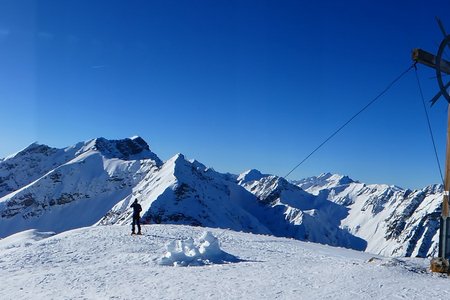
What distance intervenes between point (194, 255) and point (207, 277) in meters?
3.65

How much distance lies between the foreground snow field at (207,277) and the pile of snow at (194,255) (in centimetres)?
57

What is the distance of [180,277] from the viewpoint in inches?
602

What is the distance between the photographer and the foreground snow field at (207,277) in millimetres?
12922

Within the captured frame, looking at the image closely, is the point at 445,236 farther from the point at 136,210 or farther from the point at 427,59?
the point at 136,210

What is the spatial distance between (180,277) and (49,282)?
4720 millimetres

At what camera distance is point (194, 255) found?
61.6 ft

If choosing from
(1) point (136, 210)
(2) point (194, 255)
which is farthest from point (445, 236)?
(1) point (136, 210)

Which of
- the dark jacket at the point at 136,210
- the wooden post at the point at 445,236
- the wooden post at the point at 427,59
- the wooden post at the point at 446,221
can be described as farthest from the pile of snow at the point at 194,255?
the wooden post at the point at 427,59

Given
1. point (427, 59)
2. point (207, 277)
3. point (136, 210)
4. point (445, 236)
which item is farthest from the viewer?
point (136, 210)

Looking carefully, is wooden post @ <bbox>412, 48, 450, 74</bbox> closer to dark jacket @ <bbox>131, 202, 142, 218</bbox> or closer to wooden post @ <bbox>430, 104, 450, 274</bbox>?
wooden post @ <bbox>430, 104, 450, 274</bbox>

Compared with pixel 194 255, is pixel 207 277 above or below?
below

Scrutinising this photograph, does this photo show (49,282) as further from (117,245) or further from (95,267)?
(117,245)

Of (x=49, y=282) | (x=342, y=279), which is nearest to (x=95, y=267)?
(x=49, y=282)

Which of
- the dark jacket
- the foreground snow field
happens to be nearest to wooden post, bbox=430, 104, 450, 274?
the foreground snow field
